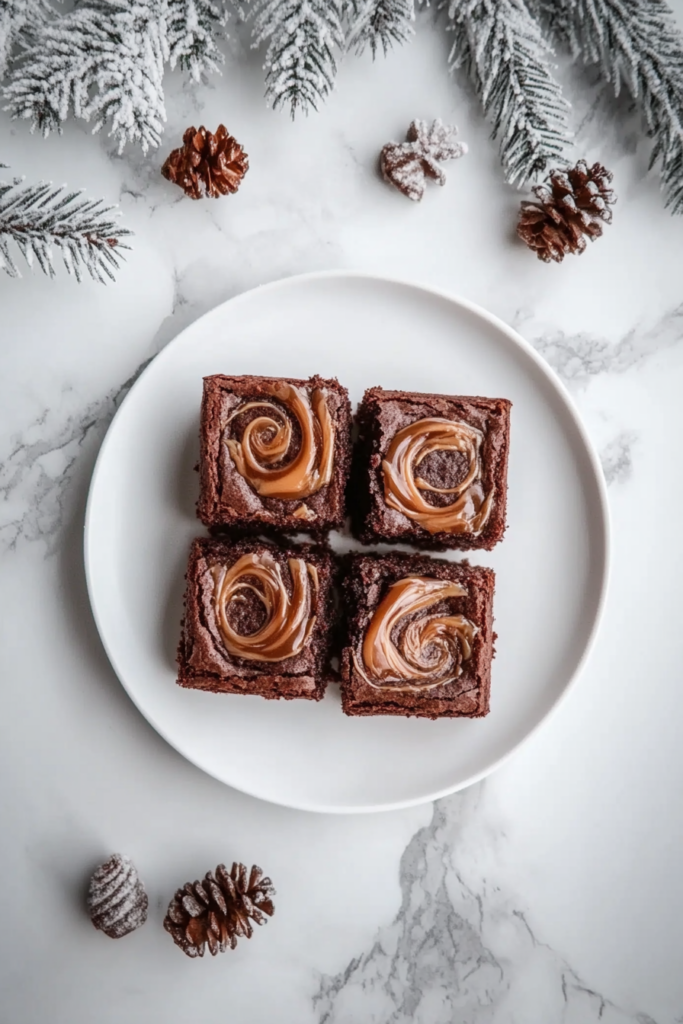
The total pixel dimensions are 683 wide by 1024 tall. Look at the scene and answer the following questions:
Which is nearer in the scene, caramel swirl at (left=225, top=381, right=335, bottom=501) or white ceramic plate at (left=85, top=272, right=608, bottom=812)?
caramel swirl at (left=225, top=381, right=335, bottom=501)

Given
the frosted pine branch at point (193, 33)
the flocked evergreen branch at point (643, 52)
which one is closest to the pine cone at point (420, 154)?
the flocked evergreen branch at point (643, 52)

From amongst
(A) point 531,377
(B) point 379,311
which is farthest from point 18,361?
(A) point 531,377

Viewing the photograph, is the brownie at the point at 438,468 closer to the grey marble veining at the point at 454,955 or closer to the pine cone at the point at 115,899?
the grey marble veining at the point at 454,955

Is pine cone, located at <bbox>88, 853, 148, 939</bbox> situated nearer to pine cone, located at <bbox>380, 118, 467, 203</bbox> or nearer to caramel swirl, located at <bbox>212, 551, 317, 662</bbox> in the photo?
caramel swirl, located at <bbox>212, 551, 317, 662</bbox>

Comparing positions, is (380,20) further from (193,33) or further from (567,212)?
(567,212)

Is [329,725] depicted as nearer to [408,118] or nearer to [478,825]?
[478,825]

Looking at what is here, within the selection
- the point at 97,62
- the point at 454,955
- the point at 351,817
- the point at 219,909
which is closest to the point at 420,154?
the point at 97,62

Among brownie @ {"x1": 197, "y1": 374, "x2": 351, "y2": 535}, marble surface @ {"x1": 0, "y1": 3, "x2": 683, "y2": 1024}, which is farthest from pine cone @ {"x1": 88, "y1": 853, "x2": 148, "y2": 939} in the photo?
brownie @ {"x1": 197, "y1": 374, "x2": 351, "y2": 535}
